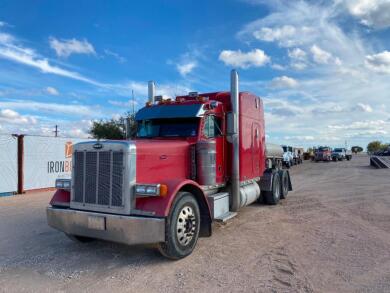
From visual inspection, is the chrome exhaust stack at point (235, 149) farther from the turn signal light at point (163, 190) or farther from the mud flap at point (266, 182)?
the mud flap at point (266, 182)

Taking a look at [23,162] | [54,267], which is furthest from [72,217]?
[23,162]

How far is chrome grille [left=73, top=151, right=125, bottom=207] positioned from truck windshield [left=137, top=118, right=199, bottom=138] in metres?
2.03

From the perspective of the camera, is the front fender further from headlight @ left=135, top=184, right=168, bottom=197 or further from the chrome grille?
the chrome grille

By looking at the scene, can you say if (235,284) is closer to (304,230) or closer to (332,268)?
(332,268)

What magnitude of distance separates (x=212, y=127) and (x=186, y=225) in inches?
99.3

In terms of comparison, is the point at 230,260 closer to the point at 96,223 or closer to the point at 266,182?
the point at 96,223

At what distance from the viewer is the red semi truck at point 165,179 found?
5410 mm

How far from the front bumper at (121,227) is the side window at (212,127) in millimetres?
2719

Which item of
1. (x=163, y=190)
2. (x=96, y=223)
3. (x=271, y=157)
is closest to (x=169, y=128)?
(x=163, y=190)

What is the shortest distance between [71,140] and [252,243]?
1326 centimetres

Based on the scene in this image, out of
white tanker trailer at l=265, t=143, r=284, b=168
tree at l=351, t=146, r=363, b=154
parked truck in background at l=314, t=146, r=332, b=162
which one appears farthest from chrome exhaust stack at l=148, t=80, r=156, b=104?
tree at l=351, t=146, r=363, b=154

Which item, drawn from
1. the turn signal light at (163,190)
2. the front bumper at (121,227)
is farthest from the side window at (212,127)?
the front bumper at (121,227)

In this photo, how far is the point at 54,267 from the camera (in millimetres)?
5465

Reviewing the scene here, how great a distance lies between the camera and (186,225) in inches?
233
